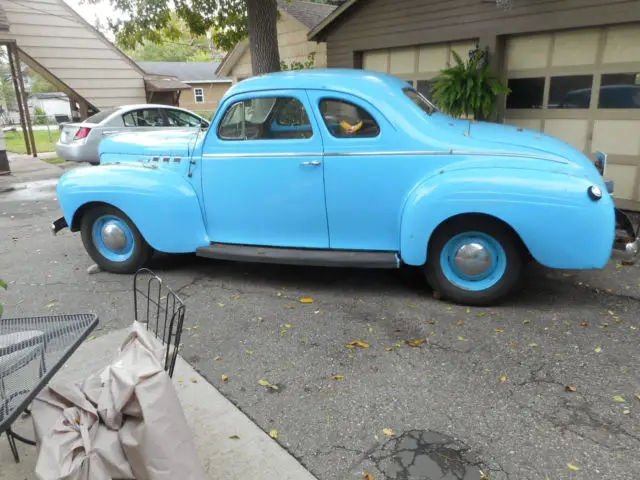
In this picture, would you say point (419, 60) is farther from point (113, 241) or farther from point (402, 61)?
point (113, 241)

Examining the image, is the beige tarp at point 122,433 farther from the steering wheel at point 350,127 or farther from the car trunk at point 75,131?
the car trunk at point 75,131

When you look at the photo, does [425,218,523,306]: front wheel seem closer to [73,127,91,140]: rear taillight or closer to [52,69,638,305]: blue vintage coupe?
[52,69,638,305]: blue vintage coupe

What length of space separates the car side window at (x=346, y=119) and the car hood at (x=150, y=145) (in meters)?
1.32

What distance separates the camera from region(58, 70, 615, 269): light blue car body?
3777 millimetres

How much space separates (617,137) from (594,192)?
4.01m

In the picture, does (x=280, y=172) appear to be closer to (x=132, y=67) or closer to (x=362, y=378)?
(x=362, y=378)

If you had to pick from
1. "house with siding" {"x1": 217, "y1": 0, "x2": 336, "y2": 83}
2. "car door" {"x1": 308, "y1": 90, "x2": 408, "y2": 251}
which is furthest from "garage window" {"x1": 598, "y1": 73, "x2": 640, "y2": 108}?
"house with siding" {"x1": 217, "y1": 0, "x2": 336, "y2": 83}

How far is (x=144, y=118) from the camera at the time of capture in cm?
1156

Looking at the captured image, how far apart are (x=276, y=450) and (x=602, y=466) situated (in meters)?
1.66

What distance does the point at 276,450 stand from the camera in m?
2.62

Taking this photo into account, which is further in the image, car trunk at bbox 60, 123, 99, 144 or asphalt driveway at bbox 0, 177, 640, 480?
car trunk at bbox 60, 123, 99, 144

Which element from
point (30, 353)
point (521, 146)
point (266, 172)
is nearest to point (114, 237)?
point (266, 172)

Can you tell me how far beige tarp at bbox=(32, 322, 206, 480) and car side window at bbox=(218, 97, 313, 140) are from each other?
9.40 feet

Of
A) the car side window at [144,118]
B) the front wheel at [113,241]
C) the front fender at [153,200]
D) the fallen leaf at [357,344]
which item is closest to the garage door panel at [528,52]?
the front fender at [153,200]
